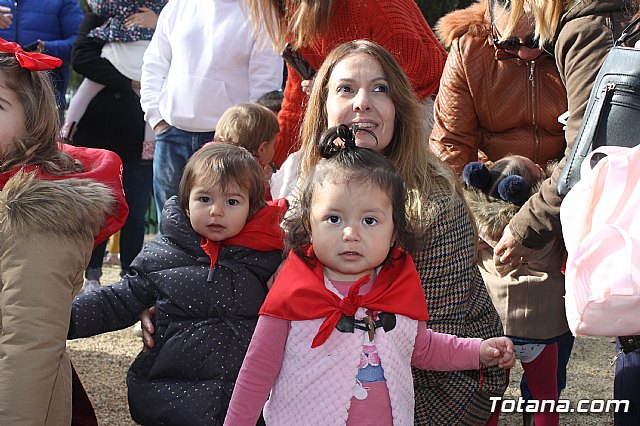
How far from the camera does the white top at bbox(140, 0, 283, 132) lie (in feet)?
18.1

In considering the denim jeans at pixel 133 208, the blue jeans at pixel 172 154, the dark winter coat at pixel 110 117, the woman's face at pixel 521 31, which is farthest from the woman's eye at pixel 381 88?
the denim jeans at pixel 133 208

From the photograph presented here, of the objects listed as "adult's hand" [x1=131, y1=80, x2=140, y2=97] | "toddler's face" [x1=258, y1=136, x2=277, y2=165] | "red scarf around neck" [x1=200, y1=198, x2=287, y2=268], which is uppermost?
"red scarf around neck" [x1=200, y1=198, x2=287, y2=268]

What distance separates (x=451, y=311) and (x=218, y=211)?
0.92 meters

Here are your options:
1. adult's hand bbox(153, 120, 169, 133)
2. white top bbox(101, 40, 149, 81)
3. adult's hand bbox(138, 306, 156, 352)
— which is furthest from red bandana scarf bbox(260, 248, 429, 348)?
white top bbox(101, 40, 149, 81)

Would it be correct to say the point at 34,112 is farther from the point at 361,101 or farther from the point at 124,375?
the point at 124,375

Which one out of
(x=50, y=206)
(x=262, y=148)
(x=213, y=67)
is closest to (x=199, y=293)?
(x=50, y=206)

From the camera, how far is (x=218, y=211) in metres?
3.43

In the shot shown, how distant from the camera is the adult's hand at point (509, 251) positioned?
349 centimetres

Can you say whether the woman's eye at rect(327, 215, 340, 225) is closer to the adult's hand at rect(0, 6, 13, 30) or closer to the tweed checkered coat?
the tweed checkered coat

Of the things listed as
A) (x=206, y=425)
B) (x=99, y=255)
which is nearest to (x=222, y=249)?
(x=206, y=425)

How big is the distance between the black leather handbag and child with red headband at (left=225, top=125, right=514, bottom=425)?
61 cm

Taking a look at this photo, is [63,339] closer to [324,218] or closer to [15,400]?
[15,400]

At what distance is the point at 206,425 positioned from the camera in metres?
3.25

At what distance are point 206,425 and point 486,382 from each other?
0.99m
